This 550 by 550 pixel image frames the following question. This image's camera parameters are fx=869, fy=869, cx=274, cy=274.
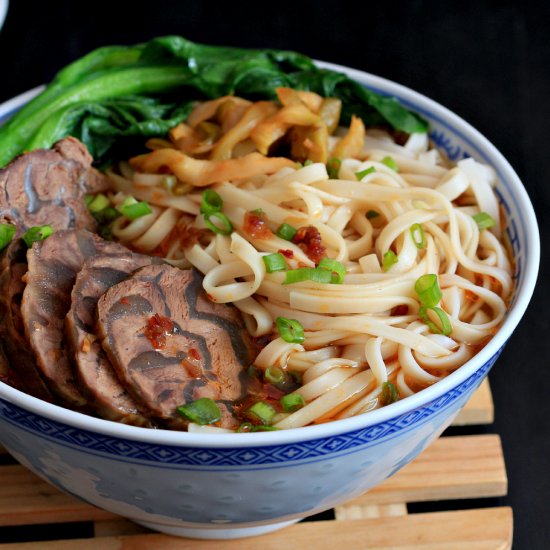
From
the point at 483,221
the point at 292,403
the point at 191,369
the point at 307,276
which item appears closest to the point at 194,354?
the point at 191,369

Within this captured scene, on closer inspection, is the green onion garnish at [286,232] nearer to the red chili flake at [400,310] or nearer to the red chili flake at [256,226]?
the red chili flake at [256,226]

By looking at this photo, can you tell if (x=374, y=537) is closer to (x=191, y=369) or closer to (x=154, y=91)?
(x=191, y=369)

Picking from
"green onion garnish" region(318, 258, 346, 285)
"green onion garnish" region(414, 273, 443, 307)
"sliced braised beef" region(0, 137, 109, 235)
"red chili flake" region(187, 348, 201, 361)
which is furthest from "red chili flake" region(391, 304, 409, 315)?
"sliced braised beef" region(0, 137, 109, 235)

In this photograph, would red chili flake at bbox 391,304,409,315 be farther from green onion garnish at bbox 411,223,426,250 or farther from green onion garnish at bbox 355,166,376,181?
green onion garnish at bbox 355,166,376,181

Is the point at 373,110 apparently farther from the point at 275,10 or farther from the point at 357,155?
the point at 275,10

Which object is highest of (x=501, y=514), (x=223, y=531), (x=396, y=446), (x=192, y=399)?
(x=192, y=399)

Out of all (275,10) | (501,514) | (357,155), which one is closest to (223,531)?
(501,514)

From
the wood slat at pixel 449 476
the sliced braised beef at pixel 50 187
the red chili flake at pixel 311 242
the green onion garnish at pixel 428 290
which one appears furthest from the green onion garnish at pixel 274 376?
the sliced braised beef at pixel 50 187
